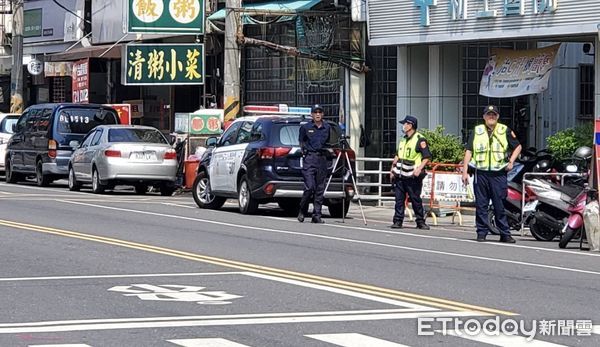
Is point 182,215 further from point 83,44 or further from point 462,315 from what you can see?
point 83,44

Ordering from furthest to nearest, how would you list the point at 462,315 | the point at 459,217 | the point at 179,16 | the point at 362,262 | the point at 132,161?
the point at 179,16, the point at 132,161, the point at 459,217, the point at 362,262, the point at 462,315

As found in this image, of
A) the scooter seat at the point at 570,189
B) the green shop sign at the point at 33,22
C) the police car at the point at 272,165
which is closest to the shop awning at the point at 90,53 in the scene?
the green shop sign at the point at 33,22

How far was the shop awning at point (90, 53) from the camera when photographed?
37688mm

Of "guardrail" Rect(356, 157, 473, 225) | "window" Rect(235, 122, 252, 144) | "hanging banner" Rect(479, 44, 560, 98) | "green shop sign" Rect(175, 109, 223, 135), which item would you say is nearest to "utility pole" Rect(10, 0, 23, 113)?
"green shop sign" Rect(175, 109, 223, 135)

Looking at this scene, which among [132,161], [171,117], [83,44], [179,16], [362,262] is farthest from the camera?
[83,44]

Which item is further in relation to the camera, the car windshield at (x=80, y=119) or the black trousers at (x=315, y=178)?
the car windshield at (x=80, y=119)

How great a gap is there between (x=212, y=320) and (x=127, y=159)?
55.5ft

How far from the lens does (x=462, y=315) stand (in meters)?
10.0

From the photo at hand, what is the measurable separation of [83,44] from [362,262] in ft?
97.2

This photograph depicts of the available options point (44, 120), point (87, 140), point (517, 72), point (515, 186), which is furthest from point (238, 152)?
point (44, 120)

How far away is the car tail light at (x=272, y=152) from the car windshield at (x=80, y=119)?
10005 mm

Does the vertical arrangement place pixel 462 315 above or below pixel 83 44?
below

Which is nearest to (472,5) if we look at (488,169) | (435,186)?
(435,186)

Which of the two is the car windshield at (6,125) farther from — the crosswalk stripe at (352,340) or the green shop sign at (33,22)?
the crosswalk stripe at (352,340)
